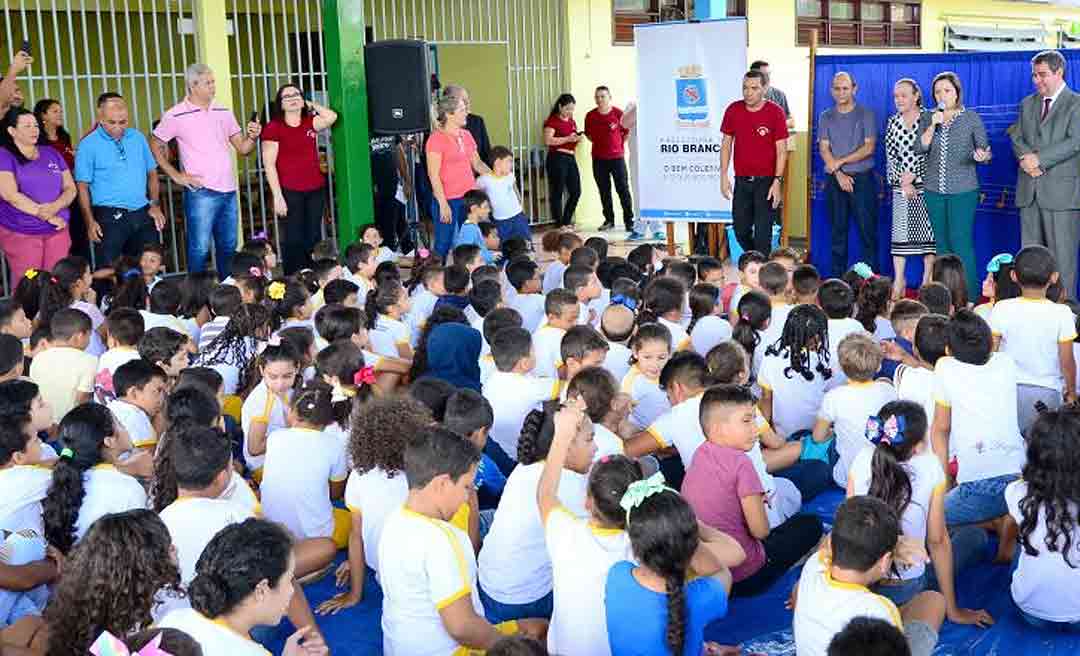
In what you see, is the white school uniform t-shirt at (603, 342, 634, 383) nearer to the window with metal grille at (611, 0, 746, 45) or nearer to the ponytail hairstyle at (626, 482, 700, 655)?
the ponytail hairstyle at (626, 482, 700, 655)

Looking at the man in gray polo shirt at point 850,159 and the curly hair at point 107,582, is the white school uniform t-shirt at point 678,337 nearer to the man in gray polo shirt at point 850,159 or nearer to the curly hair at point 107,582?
the curly hair at point 107,582

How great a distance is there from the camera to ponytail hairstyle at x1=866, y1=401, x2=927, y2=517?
3.35 metres

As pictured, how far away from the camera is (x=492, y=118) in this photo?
12234 mm

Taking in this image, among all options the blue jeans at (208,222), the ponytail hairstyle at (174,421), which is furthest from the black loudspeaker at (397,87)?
the ponytail hairstyle at (174,421)

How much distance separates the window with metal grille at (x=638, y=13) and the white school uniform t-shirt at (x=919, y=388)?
8741 millimetres

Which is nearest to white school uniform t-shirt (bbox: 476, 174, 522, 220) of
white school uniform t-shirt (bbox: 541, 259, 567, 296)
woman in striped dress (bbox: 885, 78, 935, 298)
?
white school uniform t-shirt (bbox: 541, 259, 567, 296)

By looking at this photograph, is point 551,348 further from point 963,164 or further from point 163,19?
point 163,19

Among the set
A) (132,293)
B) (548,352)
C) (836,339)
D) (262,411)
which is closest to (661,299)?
(548,352)

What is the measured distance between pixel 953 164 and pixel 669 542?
5.36m

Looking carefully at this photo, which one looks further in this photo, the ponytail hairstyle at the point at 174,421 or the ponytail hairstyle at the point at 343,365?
the ponytail hairstyle at the point at 343,365

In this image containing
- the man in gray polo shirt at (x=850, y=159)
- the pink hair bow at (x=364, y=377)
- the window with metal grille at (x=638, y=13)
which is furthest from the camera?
the window with metal grille at (x=638, y=13)

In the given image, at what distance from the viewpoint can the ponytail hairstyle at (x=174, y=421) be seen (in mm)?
3453

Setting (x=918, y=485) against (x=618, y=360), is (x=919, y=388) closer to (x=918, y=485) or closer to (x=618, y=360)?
(x=918, y=485)

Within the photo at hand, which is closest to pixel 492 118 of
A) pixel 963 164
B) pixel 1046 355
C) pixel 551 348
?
pixel 963 164
